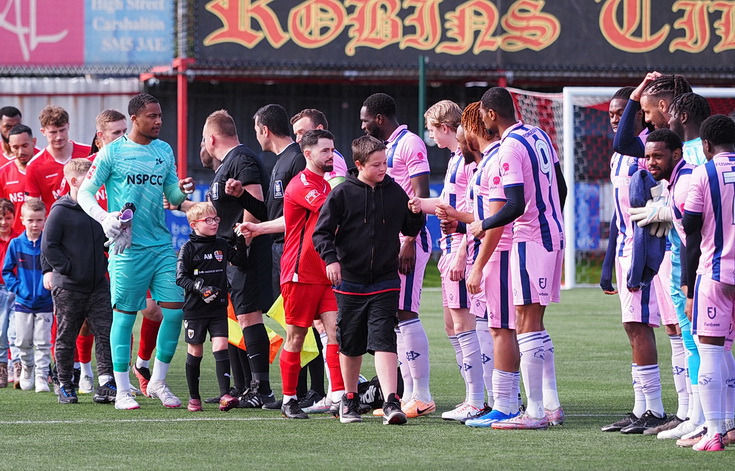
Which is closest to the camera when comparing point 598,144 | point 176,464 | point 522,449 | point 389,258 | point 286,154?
point 176,464

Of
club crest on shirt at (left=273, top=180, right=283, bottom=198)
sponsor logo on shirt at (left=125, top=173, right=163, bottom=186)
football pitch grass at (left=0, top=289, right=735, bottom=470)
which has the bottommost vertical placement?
football pitch grass at (left=0, top=289, right=735, bottom=470)

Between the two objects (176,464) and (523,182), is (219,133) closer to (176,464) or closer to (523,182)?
(523,182)

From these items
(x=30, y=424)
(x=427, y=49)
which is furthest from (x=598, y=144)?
(x=30, y=424)

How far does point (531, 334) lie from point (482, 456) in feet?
3.91

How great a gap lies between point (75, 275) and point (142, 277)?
0.79 m

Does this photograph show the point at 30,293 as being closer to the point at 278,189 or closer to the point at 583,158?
the point at 278,189

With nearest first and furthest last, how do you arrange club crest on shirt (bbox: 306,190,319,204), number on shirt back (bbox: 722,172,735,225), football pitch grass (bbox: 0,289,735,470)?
football pitch grass (bbox: 0,289,735,470)
number on shirt back (bbox: 722,172,735,225)
club crest on shirt (bbox: 306,190,319,204)

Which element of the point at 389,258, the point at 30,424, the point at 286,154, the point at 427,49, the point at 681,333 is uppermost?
the point at 427,49

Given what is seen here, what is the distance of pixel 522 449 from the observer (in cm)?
651

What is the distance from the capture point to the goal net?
64.0ft

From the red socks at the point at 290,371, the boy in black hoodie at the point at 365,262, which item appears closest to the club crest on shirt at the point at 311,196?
the boy in black hoodie at the point at 365,262

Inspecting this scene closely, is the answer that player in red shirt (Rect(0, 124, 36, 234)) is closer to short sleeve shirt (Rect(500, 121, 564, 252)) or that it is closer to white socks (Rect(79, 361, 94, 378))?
white socks (Rect(79, 361, 94, 378))

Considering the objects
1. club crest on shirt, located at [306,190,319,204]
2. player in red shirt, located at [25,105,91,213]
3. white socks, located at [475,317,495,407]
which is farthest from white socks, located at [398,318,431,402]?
player in red shirt, located at [25,105,91,213]

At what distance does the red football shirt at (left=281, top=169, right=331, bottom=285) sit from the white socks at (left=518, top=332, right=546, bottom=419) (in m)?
1.42
